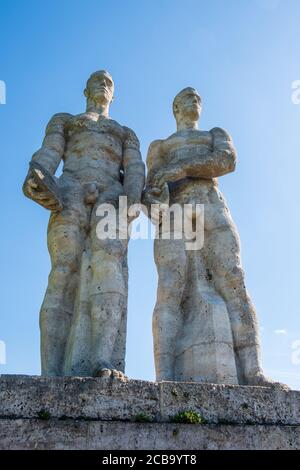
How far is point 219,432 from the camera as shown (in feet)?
17.9

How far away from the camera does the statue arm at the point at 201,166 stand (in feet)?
A: 27.0

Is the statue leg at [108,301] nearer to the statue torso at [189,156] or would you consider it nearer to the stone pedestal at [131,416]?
the stone pedestal at [131,416]

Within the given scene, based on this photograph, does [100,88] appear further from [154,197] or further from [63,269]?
[63,269]

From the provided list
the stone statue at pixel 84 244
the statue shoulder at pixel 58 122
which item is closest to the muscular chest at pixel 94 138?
the stone statue at pixel 84 244

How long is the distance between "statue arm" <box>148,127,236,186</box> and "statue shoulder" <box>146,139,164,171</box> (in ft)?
1.52

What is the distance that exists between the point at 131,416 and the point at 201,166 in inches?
167

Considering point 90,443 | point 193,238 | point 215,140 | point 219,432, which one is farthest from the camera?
point 215,140

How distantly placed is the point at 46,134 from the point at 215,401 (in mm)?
4834

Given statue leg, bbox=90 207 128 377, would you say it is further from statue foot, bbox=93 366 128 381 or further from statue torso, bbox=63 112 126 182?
statue torso, bbox=63 112 126 182

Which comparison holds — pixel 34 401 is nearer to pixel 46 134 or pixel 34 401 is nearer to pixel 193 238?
pixel 193 238

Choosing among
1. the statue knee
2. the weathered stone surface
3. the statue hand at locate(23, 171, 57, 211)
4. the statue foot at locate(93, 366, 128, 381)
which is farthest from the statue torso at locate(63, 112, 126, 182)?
the weathered stone surface

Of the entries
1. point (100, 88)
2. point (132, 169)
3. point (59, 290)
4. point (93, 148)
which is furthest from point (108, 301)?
point (100, 88)

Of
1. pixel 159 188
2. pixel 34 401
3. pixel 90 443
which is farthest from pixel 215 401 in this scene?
pixel 159 188

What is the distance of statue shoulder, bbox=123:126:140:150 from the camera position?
27.7 feet
